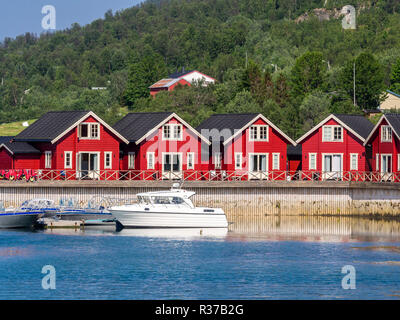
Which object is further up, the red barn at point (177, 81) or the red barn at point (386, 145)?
the red barn at point (177, 81)

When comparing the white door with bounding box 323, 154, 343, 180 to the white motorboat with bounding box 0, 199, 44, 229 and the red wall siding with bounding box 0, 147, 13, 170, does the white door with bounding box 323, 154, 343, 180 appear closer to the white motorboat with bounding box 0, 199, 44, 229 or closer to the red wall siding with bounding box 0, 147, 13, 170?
the white motorboat with bounding box 0, 199, 44, 229

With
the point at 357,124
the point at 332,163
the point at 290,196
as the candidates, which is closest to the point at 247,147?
the point at 290,196

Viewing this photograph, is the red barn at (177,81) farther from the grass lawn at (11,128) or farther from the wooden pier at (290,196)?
the wooden pier at (290,196)

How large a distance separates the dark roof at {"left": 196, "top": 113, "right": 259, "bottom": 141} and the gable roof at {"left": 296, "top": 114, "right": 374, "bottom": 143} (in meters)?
5.20

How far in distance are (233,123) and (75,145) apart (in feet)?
48.0

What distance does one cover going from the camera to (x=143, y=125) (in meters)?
76.9

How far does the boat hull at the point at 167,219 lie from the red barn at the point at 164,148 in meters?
10.0

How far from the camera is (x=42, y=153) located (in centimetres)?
7288

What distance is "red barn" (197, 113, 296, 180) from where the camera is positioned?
7669cm

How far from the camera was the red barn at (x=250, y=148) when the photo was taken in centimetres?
7669

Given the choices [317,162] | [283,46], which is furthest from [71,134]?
[283,46]

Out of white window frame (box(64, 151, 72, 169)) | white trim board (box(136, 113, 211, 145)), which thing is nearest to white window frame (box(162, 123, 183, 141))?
white trim board (box(136, 113, 211, 145))

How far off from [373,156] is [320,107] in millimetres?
28086

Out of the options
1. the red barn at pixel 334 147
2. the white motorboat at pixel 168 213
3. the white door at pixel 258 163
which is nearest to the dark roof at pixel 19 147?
the white motorboat at pixel 168 213
